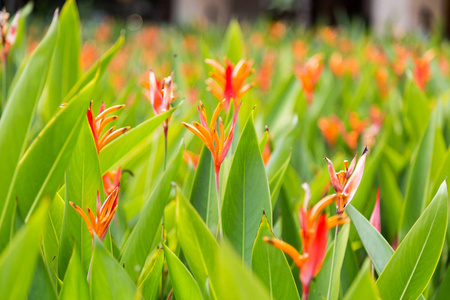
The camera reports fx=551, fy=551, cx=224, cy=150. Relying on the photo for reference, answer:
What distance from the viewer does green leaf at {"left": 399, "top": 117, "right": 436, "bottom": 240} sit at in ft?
2.94

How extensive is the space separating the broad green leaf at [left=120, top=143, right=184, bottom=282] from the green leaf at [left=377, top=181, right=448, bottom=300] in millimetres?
274

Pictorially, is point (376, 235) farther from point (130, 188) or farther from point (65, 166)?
point (130, 188)

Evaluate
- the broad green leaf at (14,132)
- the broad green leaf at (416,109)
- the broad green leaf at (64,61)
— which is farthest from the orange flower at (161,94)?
the broad green leaf at (416,109)

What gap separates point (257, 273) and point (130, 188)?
Answer: 558mm

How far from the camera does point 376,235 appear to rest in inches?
25.8

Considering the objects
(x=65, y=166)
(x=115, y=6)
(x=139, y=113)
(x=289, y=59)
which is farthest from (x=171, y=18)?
(x=65, y=166)

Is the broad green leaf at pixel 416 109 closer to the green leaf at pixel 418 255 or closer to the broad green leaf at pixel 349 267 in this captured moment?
the broad green leaf at pixel 349 267

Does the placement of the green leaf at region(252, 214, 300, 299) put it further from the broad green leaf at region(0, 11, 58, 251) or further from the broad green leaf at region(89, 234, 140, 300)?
the broad green leaf at region(0, 11, 58, 251)

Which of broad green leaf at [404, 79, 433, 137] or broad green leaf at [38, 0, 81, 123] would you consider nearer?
broad green leaf at [38, 0, 81, 123]

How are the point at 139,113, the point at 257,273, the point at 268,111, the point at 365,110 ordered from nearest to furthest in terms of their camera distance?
the point at 257,273 → the point at 268,111 → the point at 139,113 → the point at 365,110

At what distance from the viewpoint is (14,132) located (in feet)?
1.97

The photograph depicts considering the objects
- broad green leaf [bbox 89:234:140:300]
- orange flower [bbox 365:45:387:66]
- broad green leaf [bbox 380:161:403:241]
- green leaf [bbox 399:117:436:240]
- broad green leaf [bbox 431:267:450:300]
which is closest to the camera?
broad green leaf [bbox 89:234:140:300]

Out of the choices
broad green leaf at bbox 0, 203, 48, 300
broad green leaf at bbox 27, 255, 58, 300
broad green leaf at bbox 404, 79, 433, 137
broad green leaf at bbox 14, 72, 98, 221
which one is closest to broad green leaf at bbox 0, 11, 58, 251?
broad green leaf at bbox 14, 72, 98, 221

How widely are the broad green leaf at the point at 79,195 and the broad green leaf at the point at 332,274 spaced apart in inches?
10.9
